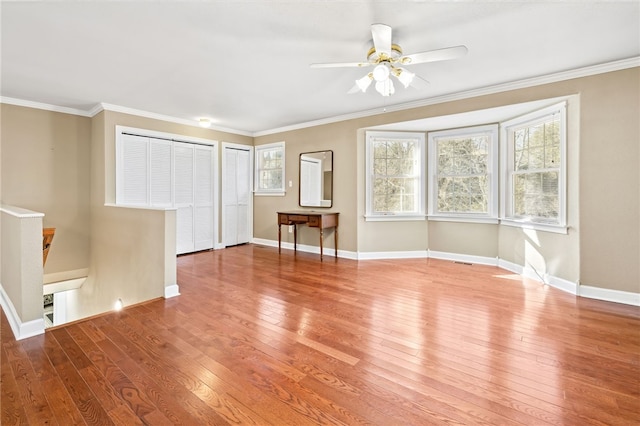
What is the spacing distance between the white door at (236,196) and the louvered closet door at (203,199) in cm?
28

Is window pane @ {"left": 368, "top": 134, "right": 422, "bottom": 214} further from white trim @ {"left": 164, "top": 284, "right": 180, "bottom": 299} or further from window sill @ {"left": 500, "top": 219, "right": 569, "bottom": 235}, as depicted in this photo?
white trim @ {"left": 164, "top": 284, "right": 180, "bottom": 299}

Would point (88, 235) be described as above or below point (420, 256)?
above

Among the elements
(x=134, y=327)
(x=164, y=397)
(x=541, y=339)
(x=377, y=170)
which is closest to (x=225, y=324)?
(x=134, y=327)

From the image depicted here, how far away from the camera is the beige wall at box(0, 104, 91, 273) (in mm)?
4266

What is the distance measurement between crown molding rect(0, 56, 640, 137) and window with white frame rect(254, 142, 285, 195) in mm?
349

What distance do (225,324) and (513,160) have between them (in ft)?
14.2

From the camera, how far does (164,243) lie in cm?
331

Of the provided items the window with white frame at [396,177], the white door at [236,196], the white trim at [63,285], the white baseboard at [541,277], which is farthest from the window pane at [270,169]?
the white baseboard at [541,277]

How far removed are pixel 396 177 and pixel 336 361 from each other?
368 centimetres

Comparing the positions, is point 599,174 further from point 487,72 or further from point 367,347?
point 367,347

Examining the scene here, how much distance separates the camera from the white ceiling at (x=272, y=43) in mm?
2193

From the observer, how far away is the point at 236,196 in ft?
20.7

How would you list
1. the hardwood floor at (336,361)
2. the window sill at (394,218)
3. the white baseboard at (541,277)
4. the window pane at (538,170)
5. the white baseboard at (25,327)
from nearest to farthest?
1. the hardwood floor at (336,361)
2. the white baseboard at (25,327)
3. the white baseboard at (541,277)
4. the window pane at (538,170)
5. the window sill at (394,218)

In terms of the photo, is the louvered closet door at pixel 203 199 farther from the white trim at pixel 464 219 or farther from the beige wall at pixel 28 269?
the white trim at pixel 464 219
